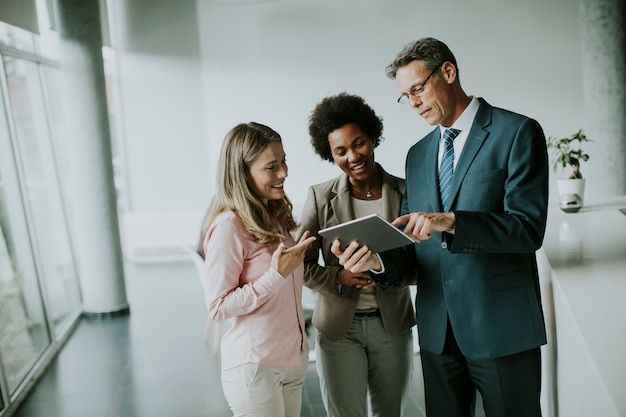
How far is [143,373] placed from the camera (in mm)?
5461

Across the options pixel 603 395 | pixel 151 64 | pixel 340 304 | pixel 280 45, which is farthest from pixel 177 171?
pixel 603 395

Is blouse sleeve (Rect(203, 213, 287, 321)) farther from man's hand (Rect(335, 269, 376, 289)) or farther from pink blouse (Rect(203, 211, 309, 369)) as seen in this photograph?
man's hand (Rect(335, 269, 376, 289))

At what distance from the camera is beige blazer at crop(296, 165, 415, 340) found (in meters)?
2.62

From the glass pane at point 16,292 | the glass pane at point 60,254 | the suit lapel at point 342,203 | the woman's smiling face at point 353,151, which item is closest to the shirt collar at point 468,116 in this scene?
the woman's smiling face at point 353,151

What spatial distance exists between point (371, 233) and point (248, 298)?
48cm

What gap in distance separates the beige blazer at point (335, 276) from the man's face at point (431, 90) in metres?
0.48

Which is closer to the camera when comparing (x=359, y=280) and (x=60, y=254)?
(x=359, y=280)

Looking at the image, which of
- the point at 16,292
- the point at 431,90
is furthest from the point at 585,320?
the point at 16,292

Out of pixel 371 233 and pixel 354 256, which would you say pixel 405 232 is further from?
pixel 354 256

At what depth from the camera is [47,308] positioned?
242 inches

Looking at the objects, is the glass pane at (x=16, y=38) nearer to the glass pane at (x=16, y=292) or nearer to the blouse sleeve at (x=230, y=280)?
the glass pane at (x=16, y=292)

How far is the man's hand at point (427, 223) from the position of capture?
205 centimetres

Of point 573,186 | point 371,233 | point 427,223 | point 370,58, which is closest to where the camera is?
point 427,223

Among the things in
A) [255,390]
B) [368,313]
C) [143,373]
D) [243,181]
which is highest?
[243,181]
